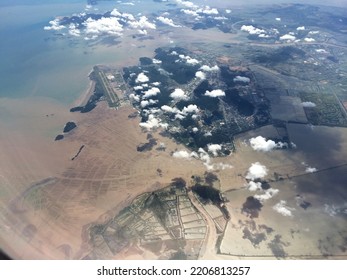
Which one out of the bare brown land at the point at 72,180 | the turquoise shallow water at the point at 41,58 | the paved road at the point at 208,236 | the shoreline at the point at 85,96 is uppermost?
the paved road at the point at 208,236

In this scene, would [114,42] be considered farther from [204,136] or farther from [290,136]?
[290,136]

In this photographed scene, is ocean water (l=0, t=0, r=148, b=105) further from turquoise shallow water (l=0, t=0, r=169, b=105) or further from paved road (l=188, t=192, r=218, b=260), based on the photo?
paved road (l=188, t=192, r=218, b=260)

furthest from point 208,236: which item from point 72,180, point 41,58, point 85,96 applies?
point 41,58

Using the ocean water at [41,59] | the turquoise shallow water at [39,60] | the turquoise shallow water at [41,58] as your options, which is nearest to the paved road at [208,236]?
the turquoise shallow water at [41,58]

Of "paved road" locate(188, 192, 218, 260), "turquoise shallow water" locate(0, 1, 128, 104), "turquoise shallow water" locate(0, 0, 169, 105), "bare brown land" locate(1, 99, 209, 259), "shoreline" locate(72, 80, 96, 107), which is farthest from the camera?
"turquoise shallow water" locate(0, 0, 169, 105)

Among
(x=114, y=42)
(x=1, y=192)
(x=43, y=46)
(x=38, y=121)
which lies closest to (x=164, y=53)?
(x=114, y=42)

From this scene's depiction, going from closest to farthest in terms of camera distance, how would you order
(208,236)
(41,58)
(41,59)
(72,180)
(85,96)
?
(208,236), (72,180), (85,96), (41,59), (41,58)

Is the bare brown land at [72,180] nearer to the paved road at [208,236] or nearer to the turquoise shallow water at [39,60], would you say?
the paved road at [208,236]

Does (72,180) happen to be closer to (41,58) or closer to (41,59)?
(41,59)

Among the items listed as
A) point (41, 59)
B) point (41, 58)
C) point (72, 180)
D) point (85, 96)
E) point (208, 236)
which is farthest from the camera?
point (41, 58)

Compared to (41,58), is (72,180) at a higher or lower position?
higher

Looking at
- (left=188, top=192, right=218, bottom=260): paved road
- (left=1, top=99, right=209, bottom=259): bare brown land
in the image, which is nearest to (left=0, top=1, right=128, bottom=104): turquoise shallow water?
(left=1, top=99, right=209, bottom=259): bare brown land
